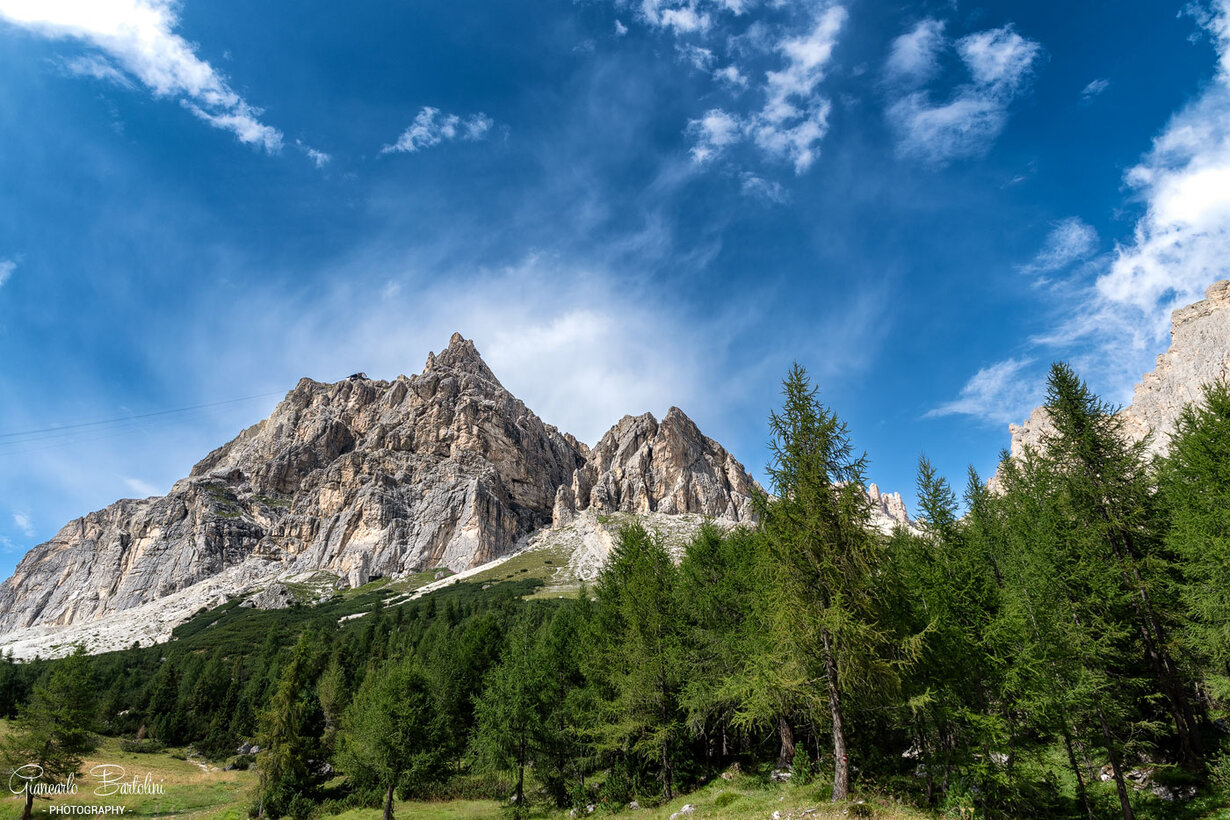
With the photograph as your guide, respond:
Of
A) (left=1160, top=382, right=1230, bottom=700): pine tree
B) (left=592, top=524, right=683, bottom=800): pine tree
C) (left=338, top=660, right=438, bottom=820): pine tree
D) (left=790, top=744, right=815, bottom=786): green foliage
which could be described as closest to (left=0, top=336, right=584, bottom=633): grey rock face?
(left=338, top=660, right=438, bottom=820): pine tree

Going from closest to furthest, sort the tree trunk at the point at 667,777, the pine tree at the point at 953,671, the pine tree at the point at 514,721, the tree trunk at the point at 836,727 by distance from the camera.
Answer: the tree trunk at the point at 836,727 < the pine tree at the point at 953,671 < the tree trunk at the point at 667,777 < the pine tree at the point at 514,721

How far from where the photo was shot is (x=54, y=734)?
2894cm

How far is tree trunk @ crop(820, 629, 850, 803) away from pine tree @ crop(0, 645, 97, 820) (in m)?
38.4

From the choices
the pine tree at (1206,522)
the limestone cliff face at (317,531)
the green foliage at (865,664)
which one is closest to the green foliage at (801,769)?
the green foliage at (865,664)

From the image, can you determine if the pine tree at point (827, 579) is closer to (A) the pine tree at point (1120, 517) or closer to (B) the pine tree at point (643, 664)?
(B) the pine tree at point (643, 664)

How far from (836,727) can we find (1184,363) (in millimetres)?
157888

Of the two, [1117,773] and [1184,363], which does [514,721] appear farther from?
[1184,363]

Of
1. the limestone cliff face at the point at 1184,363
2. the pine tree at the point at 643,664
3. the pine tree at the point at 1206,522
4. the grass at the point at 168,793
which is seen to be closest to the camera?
the pine tree at the point at 1206,522

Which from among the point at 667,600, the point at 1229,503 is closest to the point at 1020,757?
the point at 1229,503

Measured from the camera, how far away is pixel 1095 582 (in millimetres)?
18562

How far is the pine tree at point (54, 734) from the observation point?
2829 cm

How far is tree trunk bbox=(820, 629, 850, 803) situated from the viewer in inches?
522

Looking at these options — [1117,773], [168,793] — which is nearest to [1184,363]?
[1117,773]

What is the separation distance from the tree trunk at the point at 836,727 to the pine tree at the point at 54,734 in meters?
38.4
